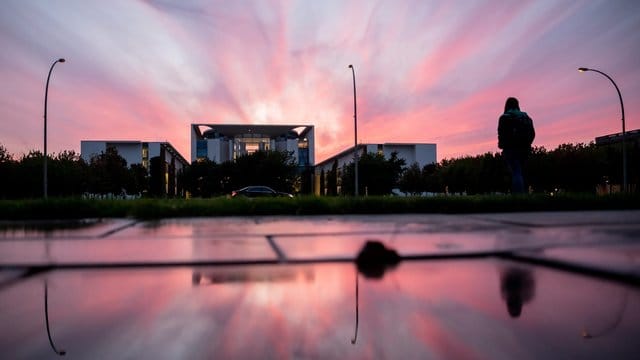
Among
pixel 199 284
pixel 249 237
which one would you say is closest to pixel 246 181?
pixel 249 237

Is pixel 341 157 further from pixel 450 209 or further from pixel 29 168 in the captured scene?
pixel 450 209

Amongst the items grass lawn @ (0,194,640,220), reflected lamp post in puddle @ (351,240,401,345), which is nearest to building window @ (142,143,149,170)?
grass lawn @ (0,194,640,220)

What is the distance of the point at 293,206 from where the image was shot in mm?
17438

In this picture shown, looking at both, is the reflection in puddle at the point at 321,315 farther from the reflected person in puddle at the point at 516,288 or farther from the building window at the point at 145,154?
the building window at the point at 145,154

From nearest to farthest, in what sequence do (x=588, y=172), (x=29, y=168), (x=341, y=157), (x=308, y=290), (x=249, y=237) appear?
1. (x=308, y=290)
2. (x=249, y=237)
3. (x=29, y=168)
4. (x=588, y=172)
5. (x=341, y=157)

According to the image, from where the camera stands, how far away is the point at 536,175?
58.8m

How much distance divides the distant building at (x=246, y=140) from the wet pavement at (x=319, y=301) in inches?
4054

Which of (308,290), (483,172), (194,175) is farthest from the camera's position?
(194,175)

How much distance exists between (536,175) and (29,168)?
187 ft

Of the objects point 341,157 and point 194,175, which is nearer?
point 194,175

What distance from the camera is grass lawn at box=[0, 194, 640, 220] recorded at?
1570cm

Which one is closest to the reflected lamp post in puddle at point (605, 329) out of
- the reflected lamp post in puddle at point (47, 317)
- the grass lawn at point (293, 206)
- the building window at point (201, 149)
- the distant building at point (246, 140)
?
the reflected lamp post in puddle at point (47, 317)

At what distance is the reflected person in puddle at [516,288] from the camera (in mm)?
4014

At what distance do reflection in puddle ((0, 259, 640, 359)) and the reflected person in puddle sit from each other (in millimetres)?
17
